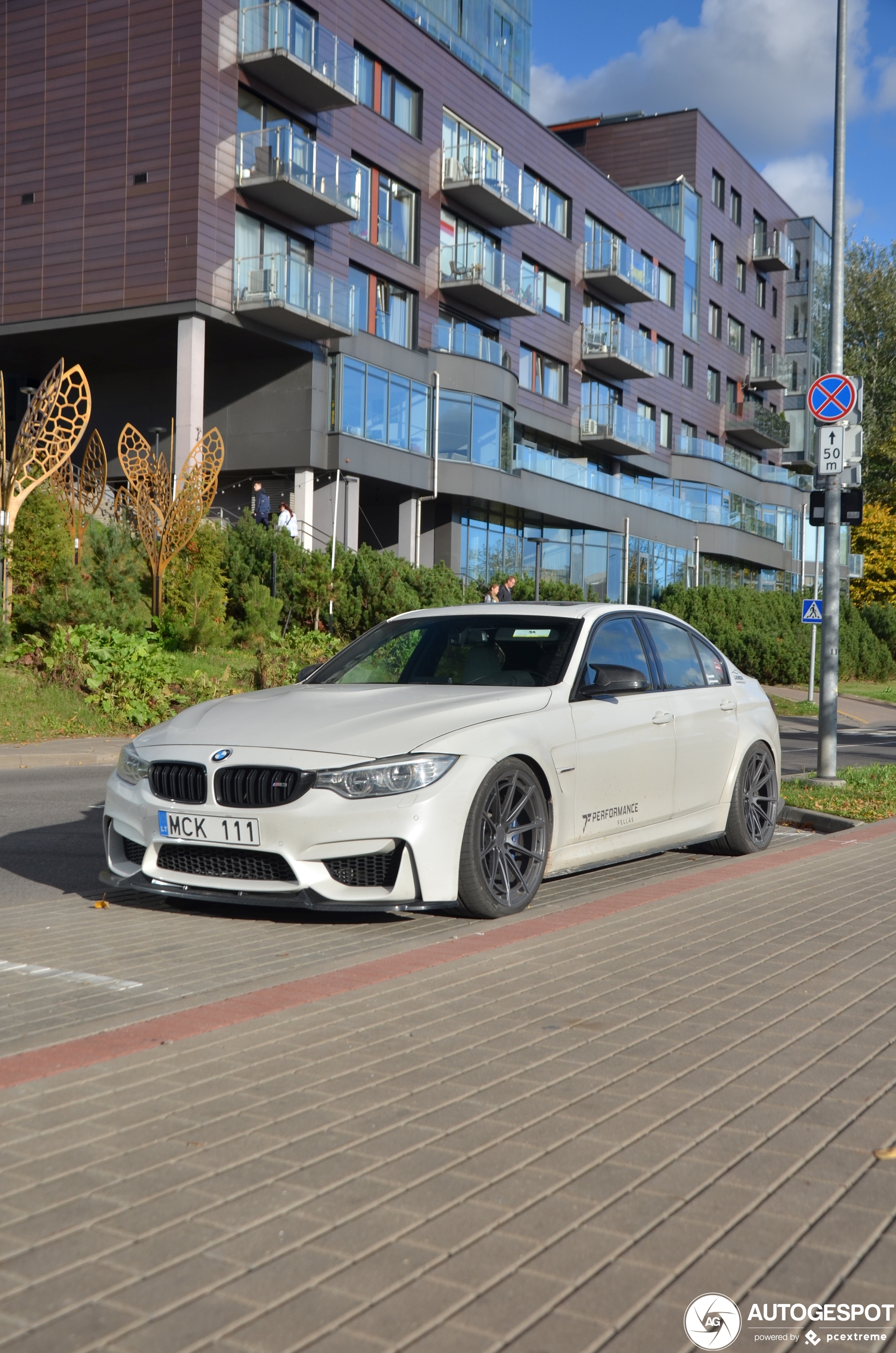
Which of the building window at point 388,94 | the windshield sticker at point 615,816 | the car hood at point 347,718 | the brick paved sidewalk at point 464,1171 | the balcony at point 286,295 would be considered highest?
the building window at point 388,94

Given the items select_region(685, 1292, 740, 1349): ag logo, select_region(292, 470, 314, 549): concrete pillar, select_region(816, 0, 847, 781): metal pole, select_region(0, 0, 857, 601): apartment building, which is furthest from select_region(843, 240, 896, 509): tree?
select_region(685, 1292, 740, 1349): ag logo

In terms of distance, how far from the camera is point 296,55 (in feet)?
95.4

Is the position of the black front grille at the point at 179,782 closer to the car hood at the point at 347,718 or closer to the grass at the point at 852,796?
the car hood at the point at 347,718

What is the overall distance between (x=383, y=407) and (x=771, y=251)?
3710 cm

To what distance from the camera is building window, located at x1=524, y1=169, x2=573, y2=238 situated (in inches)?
1656

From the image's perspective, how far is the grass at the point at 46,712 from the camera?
16.2 m

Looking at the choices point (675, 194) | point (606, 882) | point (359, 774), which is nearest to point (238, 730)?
point (359, 774)

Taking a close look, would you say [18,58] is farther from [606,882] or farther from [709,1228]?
[709,1228]

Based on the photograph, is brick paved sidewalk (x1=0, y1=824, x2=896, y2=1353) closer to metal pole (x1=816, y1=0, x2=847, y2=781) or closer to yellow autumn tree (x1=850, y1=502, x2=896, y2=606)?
metal pole (x1=816, y1=0, x2=847, y2=781)

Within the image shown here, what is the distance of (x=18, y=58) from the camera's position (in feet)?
99.7

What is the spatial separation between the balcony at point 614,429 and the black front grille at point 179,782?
4217cm

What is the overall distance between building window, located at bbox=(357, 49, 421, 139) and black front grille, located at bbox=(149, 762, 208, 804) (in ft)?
97.4

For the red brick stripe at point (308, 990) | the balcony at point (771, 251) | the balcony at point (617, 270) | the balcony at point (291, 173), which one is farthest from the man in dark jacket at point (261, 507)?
the balcony at point (771, 251)

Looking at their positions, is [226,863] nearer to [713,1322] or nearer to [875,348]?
[713,1322]
